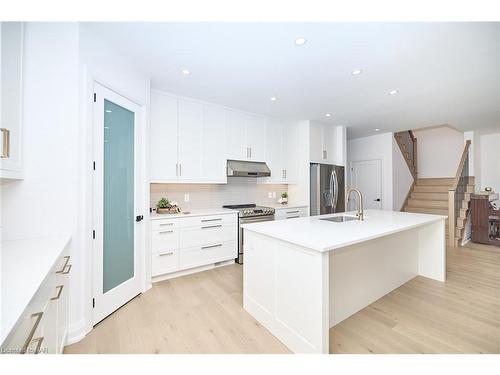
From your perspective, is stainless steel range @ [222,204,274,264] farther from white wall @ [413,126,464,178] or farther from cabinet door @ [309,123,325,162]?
white wall @ [413,126,464,178]

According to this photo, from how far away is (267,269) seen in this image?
193cm

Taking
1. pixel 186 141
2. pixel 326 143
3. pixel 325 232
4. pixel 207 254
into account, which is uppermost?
pixel 326 143

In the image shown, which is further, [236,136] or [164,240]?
[236,136]

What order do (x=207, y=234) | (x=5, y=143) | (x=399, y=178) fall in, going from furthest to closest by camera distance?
(x=399, y=178)
(x=207, y=234)
(x=5, y=143)

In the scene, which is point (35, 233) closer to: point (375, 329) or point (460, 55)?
point (375, 329)

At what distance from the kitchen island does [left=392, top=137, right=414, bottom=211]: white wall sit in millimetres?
2957

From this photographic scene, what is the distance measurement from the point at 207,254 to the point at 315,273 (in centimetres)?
205

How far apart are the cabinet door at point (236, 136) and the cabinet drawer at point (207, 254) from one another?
1.47m

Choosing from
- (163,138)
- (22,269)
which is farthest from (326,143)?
(22,269)

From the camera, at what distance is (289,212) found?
416cm

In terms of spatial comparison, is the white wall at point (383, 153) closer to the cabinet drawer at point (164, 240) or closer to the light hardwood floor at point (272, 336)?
the light hardwood floor at point (272, 336)

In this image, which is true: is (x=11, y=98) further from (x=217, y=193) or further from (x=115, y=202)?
→ (x=217, y=193)

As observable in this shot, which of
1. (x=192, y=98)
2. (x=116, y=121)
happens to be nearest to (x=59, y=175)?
(x=116, y=121)

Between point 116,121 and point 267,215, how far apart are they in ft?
8.40
